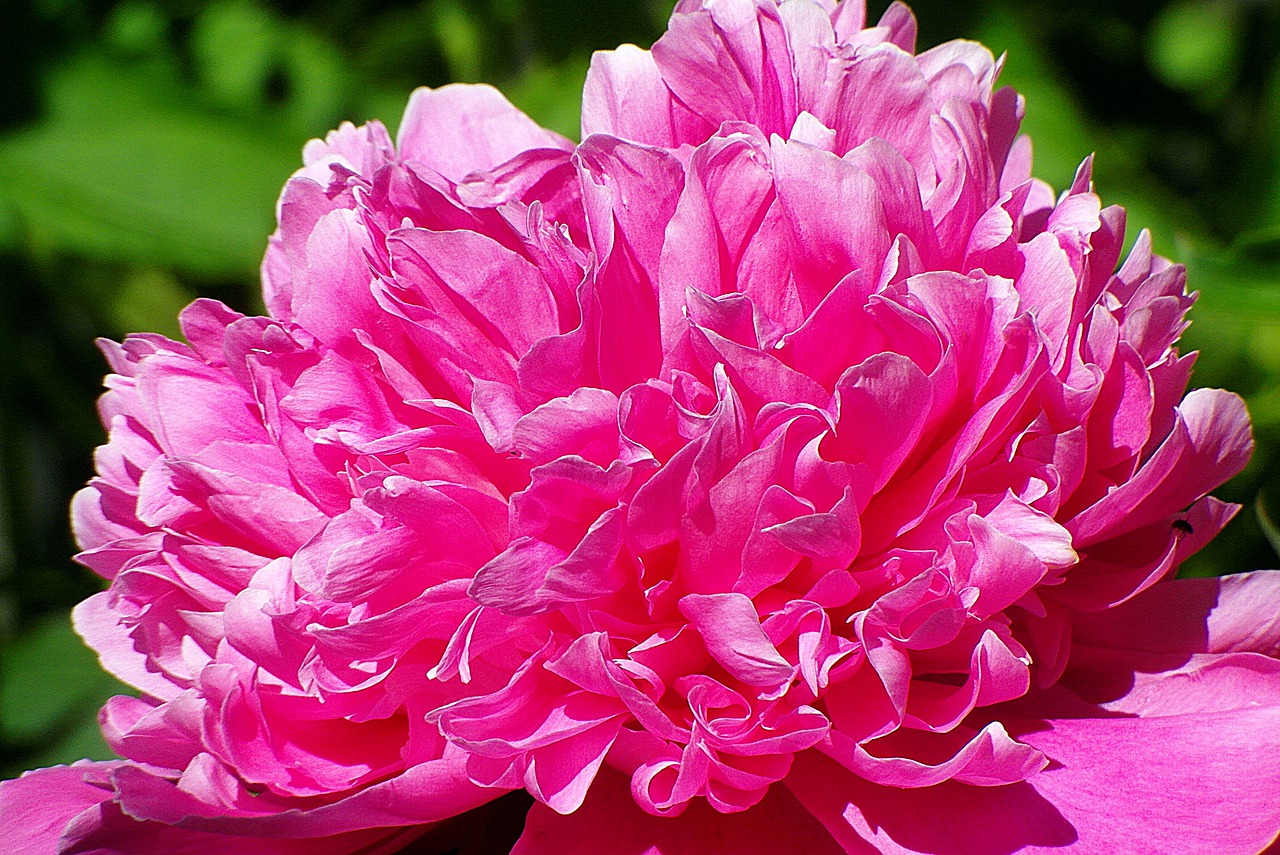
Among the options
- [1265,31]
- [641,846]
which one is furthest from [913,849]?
[1265,31]

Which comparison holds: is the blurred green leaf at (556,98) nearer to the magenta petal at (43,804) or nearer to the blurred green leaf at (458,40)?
the blurred green leaf at (458,40)

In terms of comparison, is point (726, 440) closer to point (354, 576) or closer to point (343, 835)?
point (354, 576)

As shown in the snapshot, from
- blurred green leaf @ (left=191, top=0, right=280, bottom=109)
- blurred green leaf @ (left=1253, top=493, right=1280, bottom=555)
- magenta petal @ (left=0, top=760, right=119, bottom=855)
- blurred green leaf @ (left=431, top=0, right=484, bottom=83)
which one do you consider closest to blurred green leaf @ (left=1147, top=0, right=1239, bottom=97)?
blurred green leaf @ (left=431, top=0, right=484, bottom=83)

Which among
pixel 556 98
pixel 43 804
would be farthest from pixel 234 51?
pixel 43 804

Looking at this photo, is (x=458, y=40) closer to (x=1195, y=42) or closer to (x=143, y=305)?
(x=143, y=305)

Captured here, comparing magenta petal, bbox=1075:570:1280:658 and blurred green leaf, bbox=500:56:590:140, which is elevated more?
magenta petal, bbox=1075:570:1280:658

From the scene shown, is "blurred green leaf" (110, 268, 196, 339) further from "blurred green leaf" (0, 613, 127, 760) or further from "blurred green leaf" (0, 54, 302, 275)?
"blurred green leaf" (0, 613, 127, 760)
